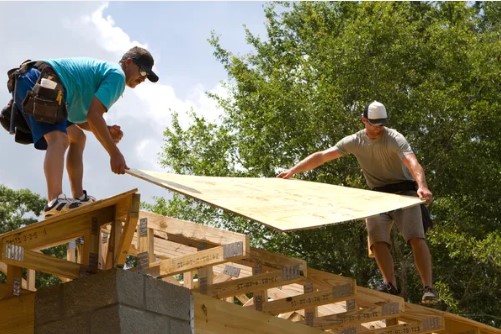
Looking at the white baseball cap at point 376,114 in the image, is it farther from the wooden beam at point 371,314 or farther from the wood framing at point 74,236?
the wood framing at point 74,236

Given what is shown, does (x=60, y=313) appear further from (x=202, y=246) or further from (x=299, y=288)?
(x=299, y=288)

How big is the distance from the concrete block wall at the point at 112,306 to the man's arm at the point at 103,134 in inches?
25.9

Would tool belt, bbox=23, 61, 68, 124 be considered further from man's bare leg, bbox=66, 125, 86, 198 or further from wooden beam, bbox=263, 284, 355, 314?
wooden beam, bbox=263, 284, 355, 314

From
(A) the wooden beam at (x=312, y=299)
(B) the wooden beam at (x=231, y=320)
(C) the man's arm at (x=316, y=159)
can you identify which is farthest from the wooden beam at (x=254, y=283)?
(C) the man's arm at (x=316, y=159)

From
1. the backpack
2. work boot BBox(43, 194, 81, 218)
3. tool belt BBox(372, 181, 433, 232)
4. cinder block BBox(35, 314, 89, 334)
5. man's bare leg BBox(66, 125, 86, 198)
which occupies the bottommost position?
cinder block BBox(35, 314, 89, 334)

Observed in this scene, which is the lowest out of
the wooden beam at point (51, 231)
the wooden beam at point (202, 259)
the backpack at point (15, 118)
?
the wooden beam at point (202, 259)

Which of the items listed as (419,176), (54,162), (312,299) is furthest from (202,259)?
(419,176)

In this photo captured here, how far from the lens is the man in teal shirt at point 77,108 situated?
5777mm

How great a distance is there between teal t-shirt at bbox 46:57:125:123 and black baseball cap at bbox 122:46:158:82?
19cm

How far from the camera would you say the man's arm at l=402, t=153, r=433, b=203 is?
6999mm

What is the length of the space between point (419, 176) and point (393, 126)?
12.1m

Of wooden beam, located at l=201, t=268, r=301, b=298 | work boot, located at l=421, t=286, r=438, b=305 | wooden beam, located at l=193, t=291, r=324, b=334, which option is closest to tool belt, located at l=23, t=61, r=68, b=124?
wooden beam, located at l=193, t=291, r=324, b=334

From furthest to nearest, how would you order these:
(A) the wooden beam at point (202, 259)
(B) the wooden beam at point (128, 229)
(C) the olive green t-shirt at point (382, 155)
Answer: (C) the olive green t-shirt at point (382, 155) < (A) the wooden beam at point (202, 259) < (B) the wooden beam at point (128, 229)

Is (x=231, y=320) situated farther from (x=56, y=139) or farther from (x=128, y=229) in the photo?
(x=56, y=139)
